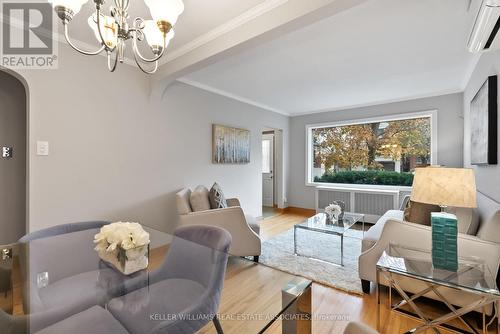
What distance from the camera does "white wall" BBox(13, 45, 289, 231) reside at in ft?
7.11

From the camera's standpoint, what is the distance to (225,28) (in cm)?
202

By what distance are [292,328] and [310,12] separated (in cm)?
184

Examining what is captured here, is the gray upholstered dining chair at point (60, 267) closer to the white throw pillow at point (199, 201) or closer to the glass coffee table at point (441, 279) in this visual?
the white throw pillow at point (199, 201)

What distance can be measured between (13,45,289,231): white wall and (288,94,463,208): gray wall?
7.88ft

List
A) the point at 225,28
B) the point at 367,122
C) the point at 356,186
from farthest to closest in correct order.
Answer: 1. the point at 356,186
2. the point at 367,122
3. the point at 225,28

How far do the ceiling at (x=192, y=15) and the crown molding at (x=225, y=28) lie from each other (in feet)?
0.09

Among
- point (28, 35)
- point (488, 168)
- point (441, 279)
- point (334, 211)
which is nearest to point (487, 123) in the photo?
point (488, 168)

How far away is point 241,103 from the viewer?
4289 millimetres

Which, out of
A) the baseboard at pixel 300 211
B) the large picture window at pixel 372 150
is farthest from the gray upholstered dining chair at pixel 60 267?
the large picture window at pixel 372 150

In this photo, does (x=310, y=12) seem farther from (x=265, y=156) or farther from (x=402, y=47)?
(x=265, y=156)

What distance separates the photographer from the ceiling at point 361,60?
1870mm

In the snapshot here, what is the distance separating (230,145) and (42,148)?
8.03 feet

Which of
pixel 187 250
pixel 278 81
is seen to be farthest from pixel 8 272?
pixel 278 81

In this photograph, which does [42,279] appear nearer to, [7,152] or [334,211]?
[7,152]
